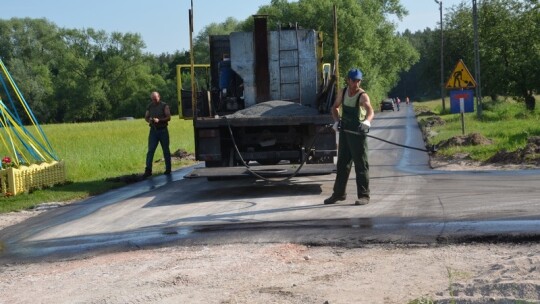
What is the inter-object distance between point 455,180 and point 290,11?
5906 centimetres

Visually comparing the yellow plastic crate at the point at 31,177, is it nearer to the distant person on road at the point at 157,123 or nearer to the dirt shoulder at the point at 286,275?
the distant person on road at the point at 157,123

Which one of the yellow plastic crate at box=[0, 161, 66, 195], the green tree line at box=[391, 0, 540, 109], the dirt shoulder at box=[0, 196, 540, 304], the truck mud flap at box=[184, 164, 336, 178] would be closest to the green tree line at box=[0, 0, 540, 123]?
the green tree line at box=[391, 0, 540, 109]

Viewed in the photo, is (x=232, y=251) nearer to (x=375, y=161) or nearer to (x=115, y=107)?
(x=375, y=161)

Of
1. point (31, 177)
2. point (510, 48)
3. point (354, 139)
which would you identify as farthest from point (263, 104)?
point (510, 48)

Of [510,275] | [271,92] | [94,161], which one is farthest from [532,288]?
[94,161]

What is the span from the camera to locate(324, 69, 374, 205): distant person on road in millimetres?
10086

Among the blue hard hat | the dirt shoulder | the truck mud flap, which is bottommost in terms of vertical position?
the dirt shoulder

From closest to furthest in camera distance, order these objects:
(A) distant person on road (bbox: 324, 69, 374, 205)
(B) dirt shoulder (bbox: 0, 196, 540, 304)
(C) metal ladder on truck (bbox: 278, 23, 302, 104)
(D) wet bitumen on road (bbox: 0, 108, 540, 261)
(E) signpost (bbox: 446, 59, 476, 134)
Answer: (B) dirt shoulder (bbox: 0, 196, 540, 304), (D) wet bitumen on road (bbox: 0, 108, 540, 261), (A) distant person on road (bbox: 324, 69, 374, 205), (C) metal ladder on truck (bbox: 278, 23, 302, 104), (E) signpost (bbox: 446, 59, 476, 134)

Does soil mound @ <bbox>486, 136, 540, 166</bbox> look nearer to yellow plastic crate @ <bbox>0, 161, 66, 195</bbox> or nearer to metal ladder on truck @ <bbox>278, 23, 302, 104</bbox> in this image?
metal ladder on truck @ <bbox>278, 23, 302, 104</bbox>

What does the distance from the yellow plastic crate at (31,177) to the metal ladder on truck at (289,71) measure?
528 centimetres

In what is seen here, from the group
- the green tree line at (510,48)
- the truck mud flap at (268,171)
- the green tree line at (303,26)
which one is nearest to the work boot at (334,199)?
the truck mud flap at (268,171)

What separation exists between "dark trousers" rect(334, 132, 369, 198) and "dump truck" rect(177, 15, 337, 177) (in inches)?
47.2

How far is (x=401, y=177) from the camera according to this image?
13680 millimetres

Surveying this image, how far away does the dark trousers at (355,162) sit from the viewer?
10086 mm
